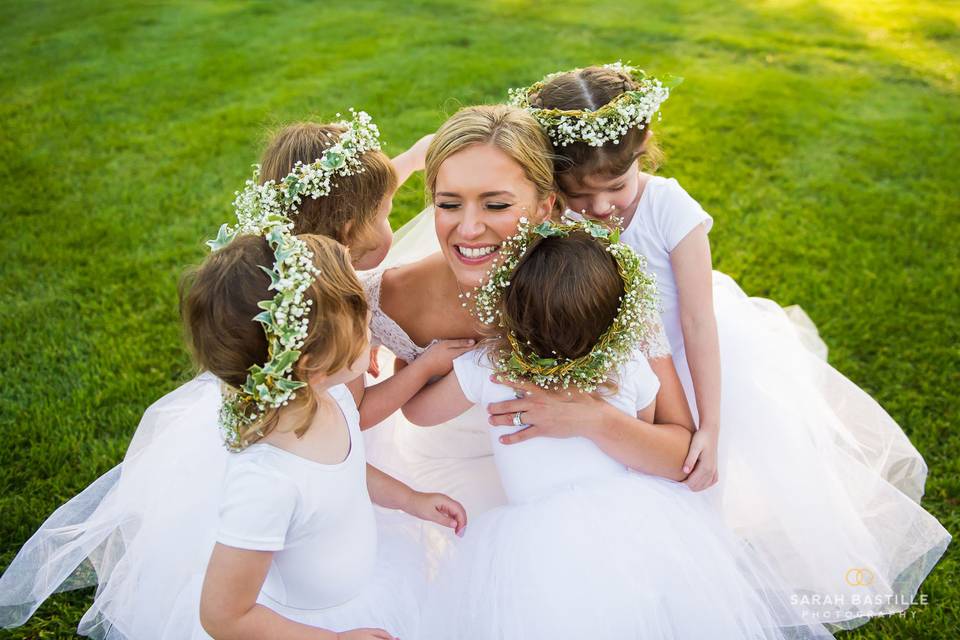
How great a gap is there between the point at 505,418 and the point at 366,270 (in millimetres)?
1310

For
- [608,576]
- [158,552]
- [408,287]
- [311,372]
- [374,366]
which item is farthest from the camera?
[374,366]

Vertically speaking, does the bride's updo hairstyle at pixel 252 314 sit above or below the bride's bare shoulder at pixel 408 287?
above

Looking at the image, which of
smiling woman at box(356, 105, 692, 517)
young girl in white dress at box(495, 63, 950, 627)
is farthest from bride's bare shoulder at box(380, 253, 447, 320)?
young girl in white dress at box(495, 63, 950, 627)

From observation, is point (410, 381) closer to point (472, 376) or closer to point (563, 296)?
point (472, 376)

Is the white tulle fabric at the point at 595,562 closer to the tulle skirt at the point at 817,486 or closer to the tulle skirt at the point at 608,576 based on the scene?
the tulle skirt at the point at 608,576

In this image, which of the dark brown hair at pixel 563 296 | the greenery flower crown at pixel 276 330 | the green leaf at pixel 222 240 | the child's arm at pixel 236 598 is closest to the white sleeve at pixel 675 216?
the dark brown hair at pixel 563 296

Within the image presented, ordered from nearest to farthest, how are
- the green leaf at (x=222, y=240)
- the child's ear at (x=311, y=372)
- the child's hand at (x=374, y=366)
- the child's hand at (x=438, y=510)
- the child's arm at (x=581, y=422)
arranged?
1. the child's ear at (x=311, y=372)
2. the green leaf at (x=222, y=240)
3. the child's arm at (x=581, y=422)
4. the child's hand at (x=438, y=510)
5. the child's hand at (x=374, y=366)

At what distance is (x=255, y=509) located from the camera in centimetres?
206

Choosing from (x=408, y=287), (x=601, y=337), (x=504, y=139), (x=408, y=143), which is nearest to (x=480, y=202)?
(x=504, y=139)

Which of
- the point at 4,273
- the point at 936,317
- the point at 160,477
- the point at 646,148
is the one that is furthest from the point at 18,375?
the point at 936,317

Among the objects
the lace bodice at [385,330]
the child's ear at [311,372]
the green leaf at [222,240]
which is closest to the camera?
the child's ear at [311,372]

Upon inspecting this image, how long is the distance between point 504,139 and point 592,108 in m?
0.50

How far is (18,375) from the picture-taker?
4.55m

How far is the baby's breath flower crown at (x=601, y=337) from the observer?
260 cm
